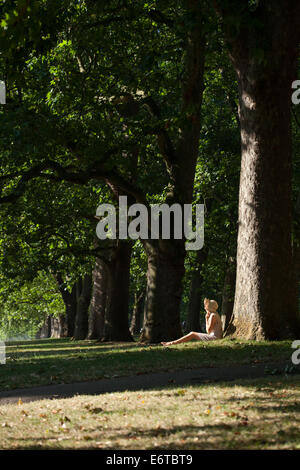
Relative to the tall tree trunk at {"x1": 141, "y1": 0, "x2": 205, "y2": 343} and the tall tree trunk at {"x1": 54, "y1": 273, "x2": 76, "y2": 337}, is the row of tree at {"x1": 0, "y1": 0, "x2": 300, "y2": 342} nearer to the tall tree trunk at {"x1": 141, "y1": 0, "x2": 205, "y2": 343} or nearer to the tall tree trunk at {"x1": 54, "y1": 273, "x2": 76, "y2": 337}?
the tall tree trunk at {"x1": 141, "y1": 0, "x2": 205, "y2": 343}

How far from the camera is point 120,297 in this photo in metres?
26.8

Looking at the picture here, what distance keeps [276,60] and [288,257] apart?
3.99 m

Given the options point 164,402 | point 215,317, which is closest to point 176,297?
point 215,317

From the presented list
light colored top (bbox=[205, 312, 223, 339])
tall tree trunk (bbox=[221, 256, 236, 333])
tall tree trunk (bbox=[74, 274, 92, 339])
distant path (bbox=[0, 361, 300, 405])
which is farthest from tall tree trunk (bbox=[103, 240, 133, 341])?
distant path (bbox=[0, 361, 300, 405])

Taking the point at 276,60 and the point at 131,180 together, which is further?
the point at 131,180

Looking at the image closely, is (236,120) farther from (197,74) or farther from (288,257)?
(288,257)

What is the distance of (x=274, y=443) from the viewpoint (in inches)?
225

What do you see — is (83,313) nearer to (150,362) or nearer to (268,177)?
(268,177)

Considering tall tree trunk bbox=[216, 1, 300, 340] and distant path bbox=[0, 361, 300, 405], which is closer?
distant path bbox=[0, 361, 300, 405]

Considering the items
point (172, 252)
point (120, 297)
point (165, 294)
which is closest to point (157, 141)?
point (172, 252)

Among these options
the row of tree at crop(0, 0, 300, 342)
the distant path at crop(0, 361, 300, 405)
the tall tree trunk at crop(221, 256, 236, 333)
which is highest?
the row of tree at crop(0, 0, 300, 342)

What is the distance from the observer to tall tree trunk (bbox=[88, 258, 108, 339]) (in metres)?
32.4

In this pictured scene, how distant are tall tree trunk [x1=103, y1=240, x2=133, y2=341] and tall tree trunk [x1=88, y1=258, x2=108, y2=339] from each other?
4.83 meters

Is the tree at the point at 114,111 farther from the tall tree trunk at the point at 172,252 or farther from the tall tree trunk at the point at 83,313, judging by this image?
A: the tall tree trunk at the point at 83,313
